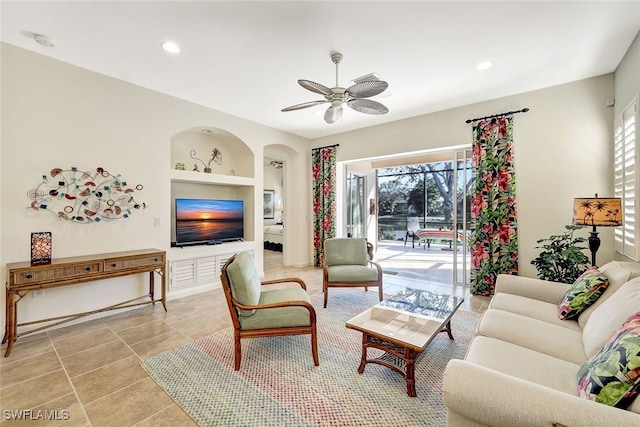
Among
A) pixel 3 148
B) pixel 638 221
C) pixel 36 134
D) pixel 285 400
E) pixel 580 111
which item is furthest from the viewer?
pixel 580 111

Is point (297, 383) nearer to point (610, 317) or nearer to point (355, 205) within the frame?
point (610, 317)

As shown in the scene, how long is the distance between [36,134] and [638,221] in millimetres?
5895

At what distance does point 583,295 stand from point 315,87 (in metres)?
2.73

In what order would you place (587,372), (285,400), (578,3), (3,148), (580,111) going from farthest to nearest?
(580,111) < (3,148) < (578,3) < (285,400) < (587,372)

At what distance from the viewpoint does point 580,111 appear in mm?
3375

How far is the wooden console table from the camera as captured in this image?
2.45 metres

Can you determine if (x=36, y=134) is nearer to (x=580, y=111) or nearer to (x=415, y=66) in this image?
(x=415, y=66)

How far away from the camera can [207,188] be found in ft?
16.5

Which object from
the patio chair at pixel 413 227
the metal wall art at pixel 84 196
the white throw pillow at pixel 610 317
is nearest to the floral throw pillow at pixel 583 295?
the white throw pillow at pixel 610 317

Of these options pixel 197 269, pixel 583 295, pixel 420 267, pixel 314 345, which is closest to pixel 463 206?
pixel 420 267

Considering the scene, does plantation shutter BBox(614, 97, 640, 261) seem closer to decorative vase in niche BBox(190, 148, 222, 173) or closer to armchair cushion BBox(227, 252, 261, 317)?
armchair cushion BBox(227, 252, 261, 317)

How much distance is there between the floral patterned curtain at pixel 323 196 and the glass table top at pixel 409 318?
10.2 ft

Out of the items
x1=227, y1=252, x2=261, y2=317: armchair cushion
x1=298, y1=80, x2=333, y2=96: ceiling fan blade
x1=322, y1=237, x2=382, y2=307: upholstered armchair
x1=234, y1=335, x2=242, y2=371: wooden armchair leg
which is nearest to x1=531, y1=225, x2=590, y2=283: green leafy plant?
x1=322, y1=237, x2=382, y2=307: upholstered armchair

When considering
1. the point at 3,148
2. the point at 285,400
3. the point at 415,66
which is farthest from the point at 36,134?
the point at 415,66
